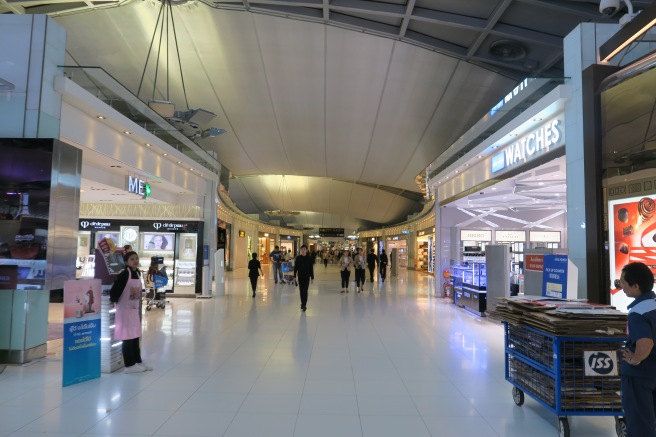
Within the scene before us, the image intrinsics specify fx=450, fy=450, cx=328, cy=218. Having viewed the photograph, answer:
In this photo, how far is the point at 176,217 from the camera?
1281 centimetres

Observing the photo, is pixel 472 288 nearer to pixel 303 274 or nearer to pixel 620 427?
pixel 303 274

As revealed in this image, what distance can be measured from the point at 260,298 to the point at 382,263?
27.3 feet

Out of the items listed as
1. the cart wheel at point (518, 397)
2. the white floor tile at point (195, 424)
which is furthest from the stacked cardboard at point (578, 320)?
the white floor tile at point (195, 424)

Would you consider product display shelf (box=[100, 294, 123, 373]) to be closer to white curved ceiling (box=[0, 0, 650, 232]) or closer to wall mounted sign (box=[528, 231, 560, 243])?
white curved ceiling (box=[0, 0, 650, 232])

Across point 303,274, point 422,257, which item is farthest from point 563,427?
point 422,257

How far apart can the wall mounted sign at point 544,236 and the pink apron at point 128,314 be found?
A: 15299 mm

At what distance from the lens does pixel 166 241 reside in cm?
1258

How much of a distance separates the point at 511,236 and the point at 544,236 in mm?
1198

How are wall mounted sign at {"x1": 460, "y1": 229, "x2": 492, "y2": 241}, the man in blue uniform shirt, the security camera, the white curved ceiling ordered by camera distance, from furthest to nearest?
wall mounted sign at {"x1": 460, "y1": 229, "x2": 492, "y2": 241}, the white curved ceiling, the security camera, the man in blue uniform shirt

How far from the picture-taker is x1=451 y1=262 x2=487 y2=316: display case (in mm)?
9742

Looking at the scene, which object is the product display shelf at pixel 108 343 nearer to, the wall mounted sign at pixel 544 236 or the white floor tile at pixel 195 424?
the white floor tile at pixel 195 424

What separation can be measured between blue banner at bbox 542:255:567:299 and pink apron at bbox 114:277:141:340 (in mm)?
4835

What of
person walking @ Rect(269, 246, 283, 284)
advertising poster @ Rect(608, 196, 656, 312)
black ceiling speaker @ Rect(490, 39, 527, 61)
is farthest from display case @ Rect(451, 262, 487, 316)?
person walking @ Rect(269, 246, 283, 284)

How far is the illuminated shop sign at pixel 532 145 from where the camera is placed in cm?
589
